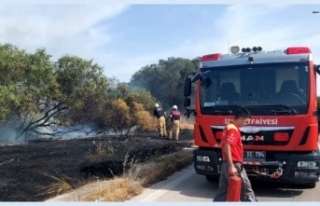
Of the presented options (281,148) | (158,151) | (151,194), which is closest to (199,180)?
(151,194)

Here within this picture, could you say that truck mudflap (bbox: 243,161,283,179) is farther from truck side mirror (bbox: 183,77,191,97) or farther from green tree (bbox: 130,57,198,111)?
green tree (bbox: 130,57,198,111)

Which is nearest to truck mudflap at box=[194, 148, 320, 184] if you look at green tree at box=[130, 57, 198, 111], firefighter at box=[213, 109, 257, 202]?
firefighter at box=[213, 109, 257, 202]

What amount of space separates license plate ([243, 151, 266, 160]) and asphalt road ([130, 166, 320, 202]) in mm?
718

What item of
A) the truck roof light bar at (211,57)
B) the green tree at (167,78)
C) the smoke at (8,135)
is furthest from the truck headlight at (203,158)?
the green tree at (167,78)

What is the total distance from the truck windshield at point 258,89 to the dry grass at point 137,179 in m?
1.86

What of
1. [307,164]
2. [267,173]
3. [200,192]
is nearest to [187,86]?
[200,192]

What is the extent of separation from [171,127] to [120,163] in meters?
7.83

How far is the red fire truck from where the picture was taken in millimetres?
6312

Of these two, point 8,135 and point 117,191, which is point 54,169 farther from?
point 8,135

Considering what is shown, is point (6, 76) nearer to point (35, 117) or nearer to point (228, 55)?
point (35, 117)

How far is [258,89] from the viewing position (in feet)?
22.2

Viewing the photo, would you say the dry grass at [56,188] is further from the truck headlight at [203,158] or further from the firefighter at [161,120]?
the firefighter at [161,120]

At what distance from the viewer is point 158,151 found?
39.4 ft

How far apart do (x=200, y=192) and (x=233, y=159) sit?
79.1 inches
